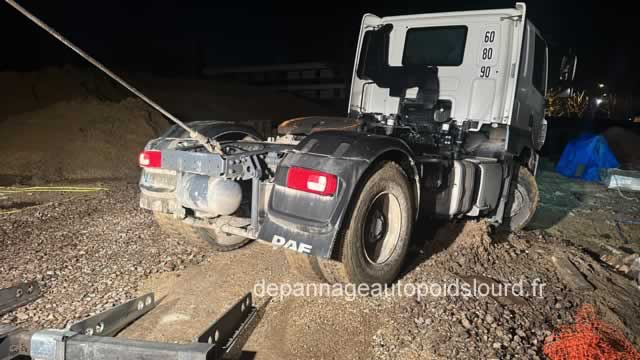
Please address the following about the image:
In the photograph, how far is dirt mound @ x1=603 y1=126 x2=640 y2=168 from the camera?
1703 centimetres

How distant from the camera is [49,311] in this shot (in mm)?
3180

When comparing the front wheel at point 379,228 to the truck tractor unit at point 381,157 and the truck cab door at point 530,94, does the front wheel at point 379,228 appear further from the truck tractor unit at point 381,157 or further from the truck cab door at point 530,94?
the truck cab door at point 530,94

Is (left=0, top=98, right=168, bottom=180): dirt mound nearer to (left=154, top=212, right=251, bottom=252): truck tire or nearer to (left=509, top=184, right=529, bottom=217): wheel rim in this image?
(left=154, top=212, right=251, bottom=252): truck tire

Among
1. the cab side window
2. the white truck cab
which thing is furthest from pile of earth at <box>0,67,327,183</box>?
the cab side window

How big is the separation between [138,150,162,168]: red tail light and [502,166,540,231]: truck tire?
4.60m

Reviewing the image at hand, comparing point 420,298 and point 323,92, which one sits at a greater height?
point 323,92

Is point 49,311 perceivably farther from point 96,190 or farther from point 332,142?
point 96,190

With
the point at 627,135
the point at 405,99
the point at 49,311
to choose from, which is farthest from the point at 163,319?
the point at 627,135

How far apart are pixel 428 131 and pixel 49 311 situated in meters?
4.27

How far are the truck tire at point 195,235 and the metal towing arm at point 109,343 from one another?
3.39ft

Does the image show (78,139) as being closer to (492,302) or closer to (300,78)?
(492,302)

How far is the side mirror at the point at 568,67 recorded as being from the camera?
6.26 meters

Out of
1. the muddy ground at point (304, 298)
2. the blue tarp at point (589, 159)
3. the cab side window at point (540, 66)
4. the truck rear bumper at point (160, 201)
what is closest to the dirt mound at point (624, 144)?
the blue tarp at point (589, 159)

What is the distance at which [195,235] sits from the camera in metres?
3.96
